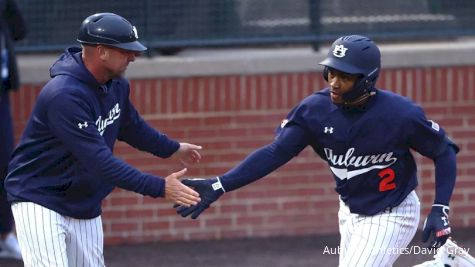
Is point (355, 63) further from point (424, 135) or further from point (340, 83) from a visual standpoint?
point (424, 135)

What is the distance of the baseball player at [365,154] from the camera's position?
19.8 ft

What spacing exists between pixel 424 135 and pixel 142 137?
151 centimetres

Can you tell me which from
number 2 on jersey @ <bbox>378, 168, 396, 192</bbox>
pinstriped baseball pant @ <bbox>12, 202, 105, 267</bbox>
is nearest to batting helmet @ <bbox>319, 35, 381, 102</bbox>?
number 2 on jersey @ <bbox>378, 168, 396, 192</bbox>

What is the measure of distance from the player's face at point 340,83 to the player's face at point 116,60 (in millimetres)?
1006

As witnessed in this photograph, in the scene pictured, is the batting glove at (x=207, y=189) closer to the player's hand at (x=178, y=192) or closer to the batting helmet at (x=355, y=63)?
the player's hand at (x=178, y=192)

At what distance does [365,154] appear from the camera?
240 inches

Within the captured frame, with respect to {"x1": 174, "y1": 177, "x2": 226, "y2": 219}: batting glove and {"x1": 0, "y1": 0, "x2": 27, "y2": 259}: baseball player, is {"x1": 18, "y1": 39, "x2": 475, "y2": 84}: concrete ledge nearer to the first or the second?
{"x1": 0, "y1": 0, "x2": 27, "y2": 259}: baseball player

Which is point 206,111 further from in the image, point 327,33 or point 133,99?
point 327,33

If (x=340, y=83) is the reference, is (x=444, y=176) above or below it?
below

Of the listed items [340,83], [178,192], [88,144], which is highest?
[340,83]

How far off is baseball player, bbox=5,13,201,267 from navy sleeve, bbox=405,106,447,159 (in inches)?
44.7

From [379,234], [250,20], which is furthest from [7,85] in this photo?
[379,234]

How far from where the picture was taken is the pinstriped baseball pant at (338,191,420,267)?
6000 millimetres

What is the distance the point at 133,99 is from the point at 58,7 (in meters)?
0.95
